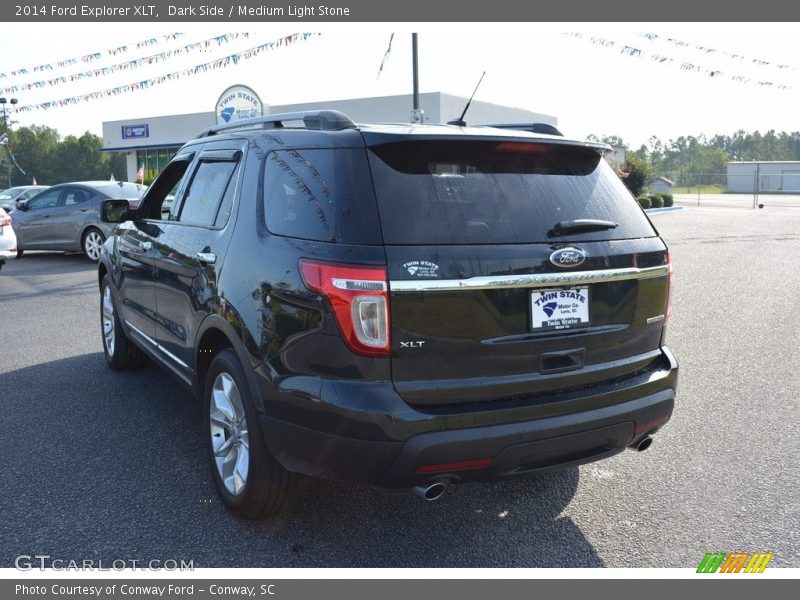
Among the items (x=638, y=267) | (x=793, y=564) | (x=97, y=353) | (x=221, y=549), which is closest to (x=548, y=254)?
(x=638, y=267)

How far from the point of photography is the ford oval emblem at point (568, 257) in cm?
305

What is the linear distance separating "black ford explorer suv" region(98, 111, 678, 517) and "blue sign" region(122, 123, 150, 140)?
4259 cm

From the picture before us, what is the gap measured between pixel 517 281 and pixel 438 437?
2.30 ft

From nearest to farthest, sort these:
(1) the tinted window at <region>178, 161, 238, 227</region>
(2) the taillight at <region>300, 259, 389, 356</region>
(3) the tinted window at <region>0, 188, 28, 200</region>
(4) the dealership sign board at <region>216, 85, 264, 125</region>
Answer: (2) the taillight at <region>300, 259, 389, 356</region>, (1) the tinted window at <region>178, 161, 238, 227</region>, (4) the dealership sign board at <region>216, 85, 264, 125</region>, (3) the tinted window at <region>0, 188, 28, 200</region>

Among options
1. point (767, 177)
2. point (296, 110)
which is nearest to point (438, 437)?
point (296, 110)

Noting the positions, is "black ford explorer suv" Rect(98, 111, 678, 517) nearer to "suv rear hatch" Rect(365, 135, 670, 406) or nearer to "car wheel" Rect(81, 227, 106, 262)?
"suv rear hatch" Rect(365, 135, 670, 406)

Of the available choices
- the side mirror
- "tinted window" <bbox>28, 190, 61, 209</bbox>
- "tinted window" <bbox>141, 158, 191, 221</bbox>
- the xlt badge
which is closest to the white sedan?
"tinted window" <bbox>28, 190, 61, 209</bbox>

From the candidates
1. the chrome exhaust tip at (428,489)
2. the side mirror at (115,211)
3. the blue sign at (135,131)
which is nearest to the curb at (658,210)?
the blue sign at (135,131)

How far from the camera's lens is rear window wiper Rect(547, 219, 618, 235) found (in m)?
3.14

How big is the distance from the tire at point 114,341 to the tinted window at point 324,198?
298 centimetres

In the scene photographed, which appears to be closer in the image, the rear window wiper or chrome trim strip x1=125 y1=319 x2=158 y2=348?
the rear window wiper

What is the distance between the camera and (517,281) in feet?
9.72

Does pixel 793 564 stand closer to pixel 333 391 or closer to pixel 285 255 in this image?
pixel 333 391

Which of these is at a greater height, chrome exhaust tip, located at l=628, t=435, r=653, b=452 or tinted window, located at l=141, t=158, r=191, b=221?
tinted window, located at l=141, t=158, r=191, b=221
